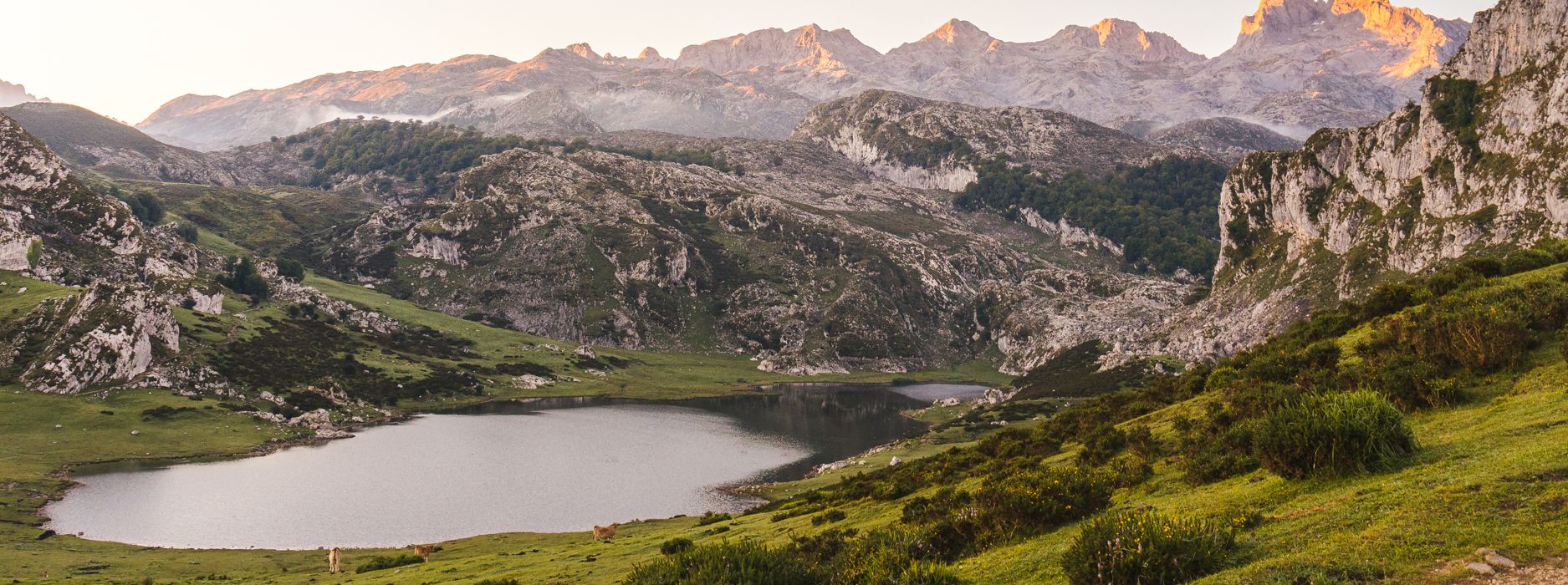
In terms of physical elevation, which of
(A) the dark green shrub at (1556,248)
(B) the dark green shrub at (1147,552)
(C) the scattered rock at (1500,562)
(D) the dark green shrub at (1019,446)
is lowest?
(D) the dark green shrub at (1019,446)

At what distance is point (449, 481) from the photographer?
11225 cm

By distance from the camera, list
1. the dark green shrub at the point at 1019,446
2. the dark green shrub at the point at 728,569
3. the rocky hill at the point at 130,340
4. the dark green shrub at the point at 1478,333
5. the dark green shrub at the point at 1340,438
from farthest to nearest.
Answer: the rocky hill at the point at 130,340
the dark green shrub at the point at 1019,446
the dark green shrub at the point at 1478,333
the dark green shrub at the point at 1340,438
the dark green shrub at the point at 728,569

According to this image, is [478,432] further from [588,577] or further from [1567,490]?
[1567,490]

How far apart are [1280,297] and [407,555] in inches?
6611

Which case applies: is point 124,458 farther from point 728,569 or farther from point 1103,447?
point 728,569

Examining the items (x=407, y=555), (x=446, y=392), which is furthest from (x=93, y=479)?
(x=446, y=392)

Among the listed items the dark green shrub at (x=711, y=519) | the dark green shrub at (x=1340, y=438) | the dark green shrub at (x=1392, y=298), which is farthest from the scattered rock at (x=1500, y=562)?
the dark green shrub at (x=711, y=519)

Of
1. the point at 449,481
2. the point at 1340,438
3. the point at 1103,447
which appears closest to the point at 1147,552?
the point at 1340,438

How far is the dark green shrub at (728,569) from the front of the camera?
67.6 ft

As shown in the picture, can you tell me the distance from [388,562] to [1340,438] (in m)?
57.6

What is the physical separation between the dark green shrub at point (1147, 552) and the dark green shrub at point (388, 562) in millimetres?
52806

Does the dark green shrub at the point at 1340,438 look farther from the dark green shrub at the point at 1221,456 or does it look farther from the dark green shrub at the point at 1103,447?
the dark green shrub at the point at 1103,447

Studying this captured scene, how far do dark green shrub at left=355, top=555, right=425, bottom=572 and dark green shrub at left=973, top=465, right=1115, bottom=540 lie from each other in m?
46.1

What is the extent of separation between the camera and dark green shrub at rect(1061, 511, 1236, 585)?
1602 cm
